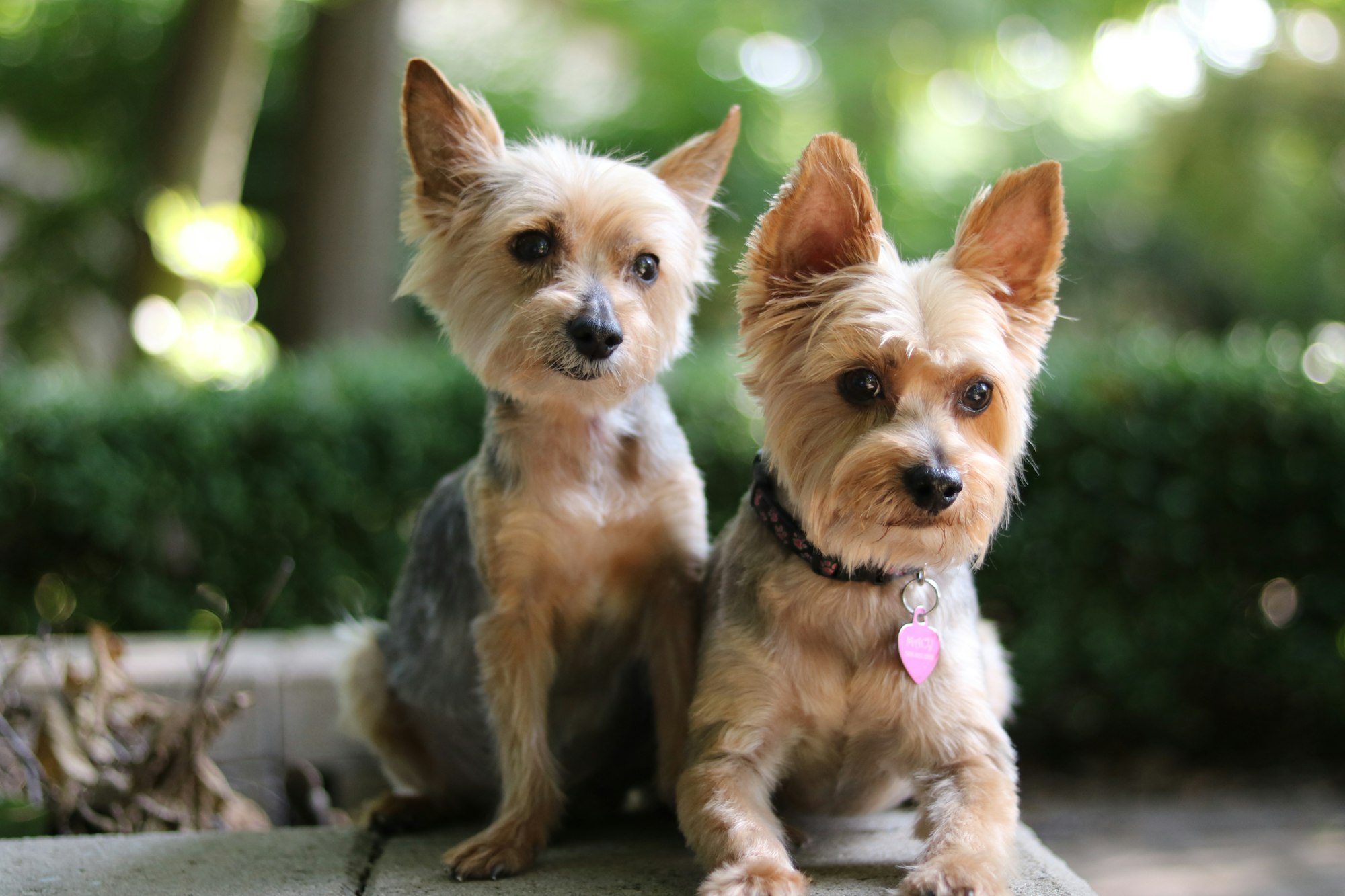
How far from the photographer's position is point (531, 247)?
3395 millimetres

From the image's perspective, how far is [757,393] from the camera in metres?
3.18

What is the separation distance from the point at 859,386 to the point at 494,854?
1.63m

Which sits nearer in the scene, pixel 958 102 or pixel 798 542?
pixel 798 542

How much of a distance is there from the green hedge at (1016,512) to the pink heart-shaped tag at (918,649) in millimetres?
3160

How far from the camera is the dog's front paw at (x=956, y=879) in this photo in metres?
2.53

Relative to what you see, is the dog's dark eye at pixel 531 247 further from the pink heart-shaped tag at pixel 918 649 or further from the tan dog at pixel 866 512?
the pink heart-shaped tag at pixel 918 649

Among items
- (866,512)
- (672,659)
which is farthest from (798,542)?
(672,659)

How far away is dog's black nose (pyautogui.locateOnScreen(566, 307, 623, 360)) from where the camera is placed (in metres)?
3.12

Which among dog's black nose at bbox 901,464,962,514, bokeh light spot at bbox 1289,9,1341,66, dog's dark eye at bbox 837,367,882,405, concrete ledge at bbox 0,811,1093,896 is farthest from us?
bokeh light spot at bbox 1289,9,1341,66

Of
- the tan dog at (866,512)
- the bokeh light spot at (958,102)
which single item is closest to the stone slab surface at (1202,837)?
the tan dog at (866,512)

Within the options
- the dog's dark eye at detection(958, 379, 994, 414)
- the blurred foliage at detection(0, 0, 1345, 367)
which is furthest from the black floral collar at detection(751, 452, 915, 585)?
the blurred foliage at detection(0, 0, 1345, 367)

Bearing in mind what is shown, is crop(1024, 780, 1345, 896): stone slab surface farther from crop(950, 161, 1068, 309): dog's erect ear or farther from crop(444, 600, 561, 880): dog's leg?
crop(950, 161, 1068, 309): dog's erect ear

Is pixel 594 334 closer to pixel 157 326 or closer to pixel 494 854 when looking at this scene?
pixel 494 854

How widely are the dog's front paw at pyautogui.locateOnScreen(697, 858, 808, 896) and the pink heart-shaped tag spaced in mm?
594
